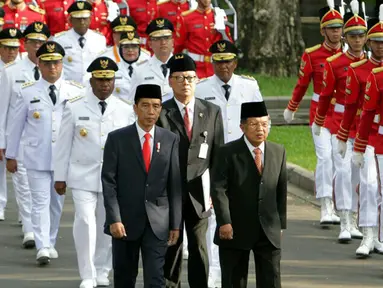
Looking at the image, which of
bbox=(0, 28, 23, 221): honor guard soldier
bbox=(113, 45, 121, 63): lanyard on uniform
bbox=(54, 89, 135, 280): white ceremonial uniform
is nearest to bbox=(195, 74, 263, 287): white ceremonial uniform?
bbox=(54, 89, 135, 280): white ceremonial uniform

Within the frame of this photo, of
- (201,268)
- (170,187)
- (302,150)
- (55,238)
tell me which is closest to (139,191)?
(170,187)

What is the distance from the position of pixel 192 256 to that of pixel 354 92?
3.51m

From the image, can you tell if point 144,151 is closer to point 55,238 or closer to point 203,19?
point 55,238

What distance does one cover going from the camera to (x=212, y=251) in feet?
48.0

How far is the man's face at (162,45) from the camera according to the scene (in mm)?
16984

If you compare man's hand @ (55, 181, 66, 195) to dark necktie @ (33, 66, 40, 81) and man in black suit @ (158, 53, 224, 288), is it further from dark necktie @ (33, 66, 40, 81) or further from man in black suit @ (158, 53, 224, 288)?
dark necktie @ (33, 66, 40, 81)

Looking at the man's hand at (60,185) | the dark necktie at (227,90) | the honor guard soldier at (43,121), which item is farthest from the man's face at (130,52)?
the man's hand at (60,185)

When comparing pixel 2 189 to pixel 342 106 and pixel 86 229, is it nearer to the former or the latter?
pixel 342 106

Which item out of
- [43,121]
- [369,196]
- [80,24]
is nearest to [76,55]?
[80,24]

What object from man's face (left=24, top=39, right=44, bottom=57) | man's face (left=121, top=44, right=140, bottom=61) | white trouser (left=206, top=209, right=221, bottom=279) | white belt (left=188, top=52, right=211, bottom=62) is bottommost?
white trouser (left=206, top=209, right=221, bottom=279)

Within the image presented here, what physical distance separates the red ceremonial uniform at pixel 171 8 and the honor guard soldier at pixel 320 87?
435 cm

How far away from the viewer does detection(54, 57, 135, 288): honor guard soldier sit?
1438 centimetres

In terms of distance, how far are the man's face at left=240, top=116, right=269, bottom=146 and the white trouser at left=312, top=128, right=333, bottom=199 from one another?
5509 mm

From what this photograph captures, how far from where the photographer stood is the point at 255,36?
33844mm
